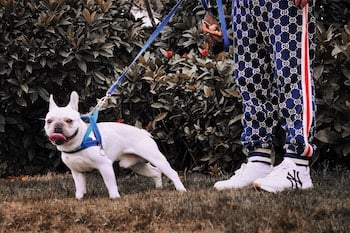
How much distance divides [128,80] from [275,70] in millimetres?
2185

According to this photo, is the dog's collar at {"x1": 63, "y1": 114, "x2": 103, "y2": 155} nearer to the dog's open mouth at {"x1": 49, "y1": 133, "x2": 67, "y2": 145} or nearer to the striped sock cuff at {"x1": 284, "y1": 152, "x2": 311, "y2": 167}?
the dog's open mouth at {"x1": 49, "y1": 133, "x2": 67, "y2": 145}

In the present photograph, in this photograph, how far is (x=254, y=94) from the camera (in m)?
4.99

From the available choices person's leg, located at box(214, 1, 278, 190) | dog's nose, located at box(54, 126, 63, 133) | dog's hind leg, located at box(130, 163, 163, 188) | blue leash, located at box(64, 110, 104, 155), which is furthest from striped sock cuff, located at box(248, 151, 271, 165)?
Answer: dog's nose, located at box(54, 126, 63, 133)

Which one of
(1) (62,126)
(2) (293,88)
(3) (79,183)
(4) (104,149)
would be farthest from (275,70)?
(3) (79,183)

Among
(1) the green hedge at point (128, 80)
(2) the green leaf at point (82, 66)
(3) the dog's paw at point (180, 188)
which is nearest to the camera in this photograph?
(3) the dog's paw at point (180, 188)

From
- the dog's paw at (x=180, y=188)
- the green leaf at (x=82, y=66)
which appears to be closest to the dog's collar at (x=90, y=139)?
the dog's paw at (x=180, y=188)

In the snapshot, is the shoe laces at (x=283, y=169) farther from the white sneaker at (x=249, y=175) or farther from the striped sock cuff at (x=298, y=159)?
the white sneaker at (x=249, y=175)

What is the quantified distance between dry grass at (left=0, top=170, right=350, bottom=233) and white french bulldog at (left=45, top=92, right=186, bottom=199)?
0.19 metres

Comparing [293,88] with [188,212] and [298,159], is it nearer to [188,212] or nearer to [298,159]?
[298,159]

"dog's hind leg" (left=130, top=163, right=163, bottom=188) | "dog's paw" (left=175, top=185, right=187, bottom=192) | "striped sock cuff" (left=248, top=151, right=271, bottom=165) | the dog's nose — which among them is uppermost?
the dog's nose

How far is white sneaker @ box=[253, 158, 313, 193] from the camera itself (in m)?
4.69

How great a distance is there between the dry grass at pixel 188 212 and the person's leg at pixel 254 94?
0.81 feet

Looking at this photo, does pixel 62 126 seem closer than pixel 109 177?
Yes

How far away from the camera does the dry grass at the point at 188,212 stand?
404 centimetres
